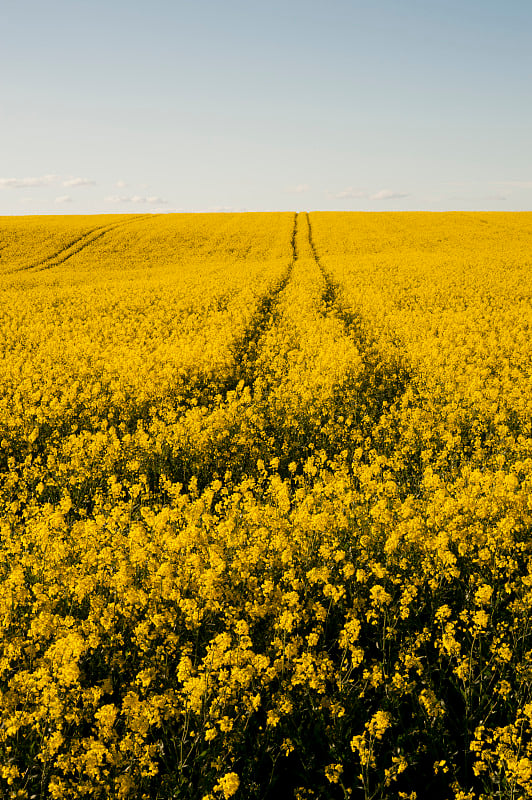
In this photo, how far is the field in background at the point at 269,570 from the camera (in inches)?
122

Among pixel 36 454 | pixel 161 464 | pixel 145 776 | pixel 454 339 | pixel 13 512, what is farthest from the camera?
pixel 454 339

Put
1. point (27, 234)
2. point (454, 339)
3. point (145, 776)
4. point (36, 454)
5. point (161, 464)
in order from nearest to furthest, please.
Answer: point (145, 776) → point (161, 464) → point (36, 454) → point (454, 339) → point (27, 234)

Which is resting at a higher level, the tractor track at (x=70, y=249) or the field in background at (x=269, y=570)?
the tractor track at (x=70, y=249)

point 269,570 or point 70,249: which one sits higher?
point 70,249

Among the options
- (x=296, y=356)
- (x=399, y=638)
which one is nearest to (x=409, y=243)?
(x=296, y=356)

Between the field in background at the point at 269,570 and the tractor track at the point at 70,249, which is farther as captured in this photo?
the tractor track at the point at 70,249

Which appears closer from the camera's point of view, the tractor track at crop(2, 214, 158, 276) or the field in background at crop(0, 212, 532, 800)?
the field in background at crop(0, 212, 532, 800)

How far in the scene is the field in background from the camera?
3098mm

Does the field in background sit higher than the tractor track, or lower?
lower

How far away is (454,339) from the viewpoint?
12.8 metres

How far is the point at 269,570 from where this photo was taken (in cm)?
464

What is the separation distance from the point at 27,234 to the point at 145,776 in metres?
45.9

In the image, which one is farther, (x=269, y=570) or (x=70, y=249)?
(x=70, y=249)

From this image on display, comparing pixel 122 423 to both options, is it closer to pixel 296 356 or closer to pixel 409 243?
pixel 296 356
